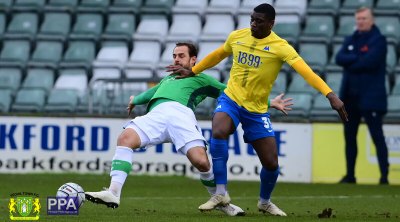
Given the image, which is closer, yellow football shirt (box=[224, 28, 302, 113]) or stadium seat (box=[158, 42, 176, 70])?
yellow football shirt (box=[224, 28, 302, 113])

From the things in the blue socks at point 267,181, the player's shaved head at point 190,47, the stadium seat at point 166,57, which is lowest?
the blue socks at point 267,181

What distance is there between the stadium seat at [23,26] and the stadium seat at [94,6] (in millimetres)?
898

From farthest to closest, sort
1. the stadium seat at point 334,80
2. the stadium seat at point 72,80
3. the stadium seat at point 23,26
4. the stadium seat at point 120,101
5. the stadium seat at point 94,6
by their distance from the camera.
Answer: the stadium seat at point 94,6, the stadium seat at point 23,26, the stadium seat at point 72,80, the stadium seat at point 334,80, the stadium seat at point 120,101

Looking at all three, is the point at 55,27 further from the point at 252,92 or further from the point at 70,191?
the point at 70,191

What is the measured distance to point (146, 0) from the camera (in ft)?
73.5

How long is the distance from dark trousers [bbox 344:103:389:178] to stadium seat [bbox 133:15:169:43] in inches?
211

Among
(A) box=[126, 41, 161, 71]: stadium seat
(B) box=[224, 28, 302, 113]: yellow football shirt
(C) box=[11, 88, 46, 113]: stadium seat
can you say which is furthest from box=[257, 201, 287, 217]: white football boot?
(A) box=[126, 41, 161, 71]: stadium seat

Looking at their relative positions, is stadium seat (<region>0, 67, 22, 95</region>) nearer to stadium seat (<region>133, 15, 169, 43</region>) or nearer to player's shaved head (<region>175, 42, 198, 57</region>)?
stadium seat (<region>133, 15, 169, 43</region>)

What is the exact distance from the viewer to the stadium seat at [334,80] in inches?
756

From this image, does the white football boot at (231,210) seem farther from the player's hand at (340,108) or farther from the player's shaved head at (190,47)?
the player's shaved head at (190,47)

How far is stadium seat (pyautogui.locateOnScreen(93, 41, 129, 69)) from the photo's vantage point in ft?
68.0

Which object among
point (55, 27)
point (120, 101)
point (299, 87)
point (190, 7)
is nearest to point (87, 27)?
point (55, 27)

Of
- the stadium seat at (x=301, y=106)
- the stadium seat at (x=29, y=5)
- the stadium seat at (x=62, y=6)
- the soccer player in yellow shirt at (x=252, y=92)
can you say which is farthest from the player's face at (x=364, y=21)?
the stadium seat at (x=29, y=5)

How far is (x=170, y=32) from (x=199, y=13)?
72 cm
